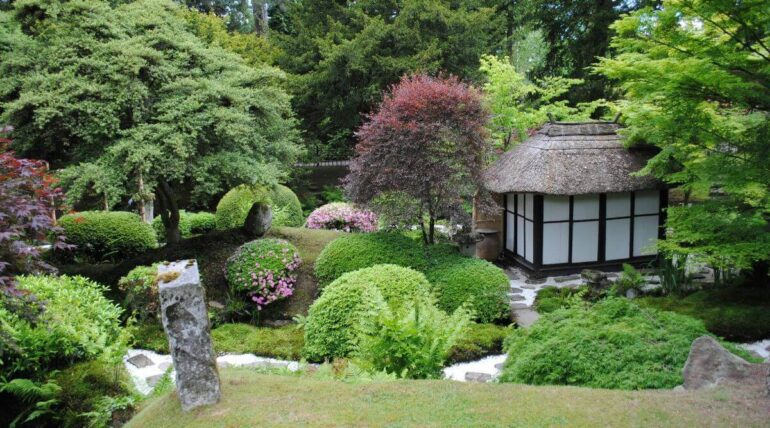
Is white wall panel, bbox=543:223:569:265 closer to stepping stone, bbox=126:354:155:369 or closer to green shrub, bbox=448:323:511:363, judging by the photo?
green shrub, bbox=448:323:511:363

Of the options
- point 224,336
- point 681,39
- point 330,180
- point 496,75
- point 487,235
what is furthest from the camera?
point 330,180

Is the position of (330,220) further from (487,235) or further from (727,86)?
(727,86)

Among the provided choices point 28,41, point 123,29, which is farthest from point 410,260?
point 28,41

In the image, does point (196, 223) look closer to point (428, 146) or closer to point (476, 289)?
point (428, 146)

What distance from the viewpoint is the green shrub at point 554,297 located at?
29.9ft

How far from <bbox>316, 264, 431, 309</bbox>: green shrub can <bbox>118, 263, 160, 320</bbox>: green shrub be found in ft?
10.2

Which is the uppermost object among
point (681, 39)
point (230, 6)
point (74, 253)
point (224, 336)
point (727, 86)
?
point (230, 6)

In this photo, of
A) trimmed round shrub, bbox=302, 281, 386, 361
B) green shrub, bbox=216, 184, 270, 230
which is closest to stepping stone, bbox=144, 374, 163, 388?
trimmed round shrub, bbox=302, 281, 386, 361

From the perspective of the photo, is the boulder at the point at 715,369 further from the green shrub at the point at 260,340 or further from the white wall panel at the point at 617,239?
the white wall panel at the point at 617,239

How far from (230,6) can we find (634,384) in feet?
89.9

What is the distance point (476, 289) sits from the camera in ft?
29.4

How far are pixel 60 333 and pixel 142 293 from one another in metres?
3.00

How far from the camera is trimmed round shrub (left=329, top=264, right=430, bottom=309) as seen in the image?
7.94 metres

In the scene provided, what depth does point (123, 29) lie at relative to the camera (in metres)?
10.4
